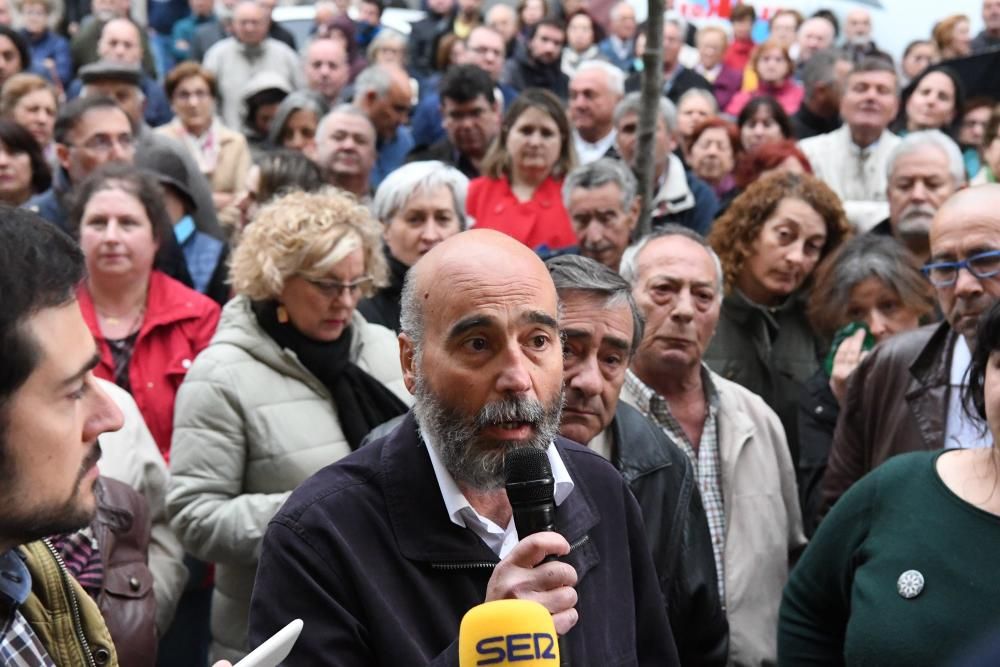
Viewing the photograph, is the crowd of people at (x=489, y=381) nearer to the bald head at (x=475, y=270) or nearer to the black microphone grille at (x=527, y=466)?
the bald head at (x=475, y=270)

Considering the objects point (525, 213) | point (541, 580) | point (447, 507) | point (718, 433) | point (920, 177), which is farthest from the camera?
point (525, 213)

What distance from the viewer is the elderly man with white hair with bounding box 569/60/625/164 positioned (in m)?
9.05

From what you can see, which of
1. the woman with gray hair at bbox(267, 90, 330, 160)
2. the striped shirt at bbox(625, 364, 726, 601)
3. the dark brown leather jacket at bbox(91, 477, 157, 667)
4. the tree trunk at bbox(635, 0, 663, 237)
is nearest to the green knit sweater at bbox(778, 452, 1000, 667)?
the striped shirt at bbox(625, 364, 726, 601)

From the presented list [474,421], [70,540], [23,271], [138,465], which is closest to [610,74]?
[138,465]

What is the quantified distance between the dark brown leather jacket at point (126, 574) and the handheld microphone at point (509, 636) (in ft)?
6.64

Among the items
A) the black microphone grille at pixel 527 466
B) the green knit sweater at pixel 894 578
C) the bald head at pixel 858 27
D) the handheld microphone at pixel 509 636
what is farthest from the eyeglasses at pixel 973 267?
the bald head at pixel 858 27

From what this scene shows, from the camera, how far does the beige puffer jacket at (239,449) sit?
15.2 ft

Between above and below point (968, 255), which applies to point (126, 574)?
below

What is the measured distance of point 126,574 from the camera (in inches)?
165

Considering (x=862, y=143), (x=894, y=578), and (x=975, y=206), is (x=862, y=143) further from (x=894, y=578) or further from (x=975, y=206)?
(x=894, y=578)

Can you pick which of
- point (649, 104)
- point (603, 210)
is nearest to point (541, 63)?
point (603, 210)

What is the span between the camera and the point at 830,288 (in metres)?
5.83

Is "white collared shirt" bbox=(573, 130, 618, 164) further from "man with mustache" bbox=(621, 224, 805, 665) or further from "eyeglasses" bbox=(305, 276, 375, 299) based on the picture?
"eyeglasses" bbox=(305, 276, 375, 299)

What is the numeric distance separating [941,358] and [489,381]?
2385 mm
